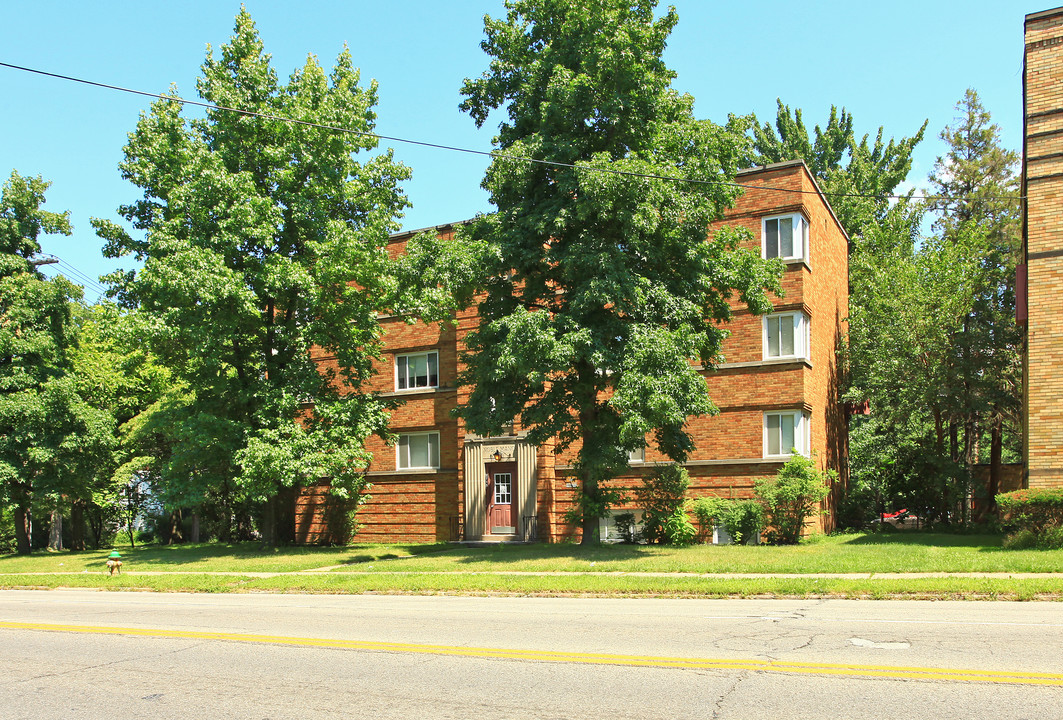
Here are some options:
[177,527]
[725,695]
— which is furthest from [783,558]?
[177,527]

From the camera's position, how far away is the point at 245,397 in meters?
24.3

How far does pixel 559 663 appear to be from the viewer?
309 inches

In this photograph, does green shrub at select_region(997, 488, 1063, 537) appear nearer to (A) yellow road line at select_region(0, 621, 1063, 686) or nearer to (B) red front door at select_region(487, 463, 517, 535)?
(A) yellow road line at select_region(0, 621, 1063, 686)

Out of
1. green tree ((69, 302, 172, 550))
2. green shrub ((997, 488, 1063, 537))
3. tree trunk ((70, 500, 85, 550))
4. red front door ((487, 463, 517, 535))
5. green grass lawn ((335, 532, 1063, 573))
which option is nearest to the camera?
green grass lawn ((335, 532, 1063, 573))

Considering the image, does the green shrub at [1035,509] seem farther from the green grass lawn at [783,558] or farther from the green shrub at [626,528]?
the green shrub at [626,528]

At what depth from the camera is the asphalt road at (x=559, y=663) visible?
6320mm

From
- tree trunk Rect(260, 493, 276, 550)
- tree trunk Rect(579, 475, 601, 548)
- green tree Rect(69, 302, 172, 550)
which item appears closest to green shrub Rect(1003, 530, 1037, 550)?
tree trunk Rect(579, 475, 601, 548)

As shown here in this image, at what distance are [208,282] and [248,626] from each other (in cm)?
1296

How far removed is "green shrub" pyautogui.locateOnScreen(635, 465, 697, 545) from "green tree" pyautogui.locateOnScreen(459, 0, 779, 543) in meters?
2.61

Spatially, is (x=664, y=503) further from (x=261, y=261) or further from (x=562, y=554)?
(x=261, y=261)

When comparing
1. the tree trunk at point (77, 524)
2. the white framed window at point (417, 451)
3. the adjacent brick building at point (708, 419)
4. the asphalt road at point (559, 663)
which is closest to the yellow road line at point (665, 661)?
the asphalt road at point (559, 663)

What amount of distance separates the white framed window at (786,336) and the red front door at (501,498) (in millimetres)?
9077

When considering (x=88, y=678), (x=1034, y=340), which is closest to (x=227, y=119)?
(x=88, y=678)

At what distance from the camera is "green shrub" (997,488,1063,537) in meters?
17.0
